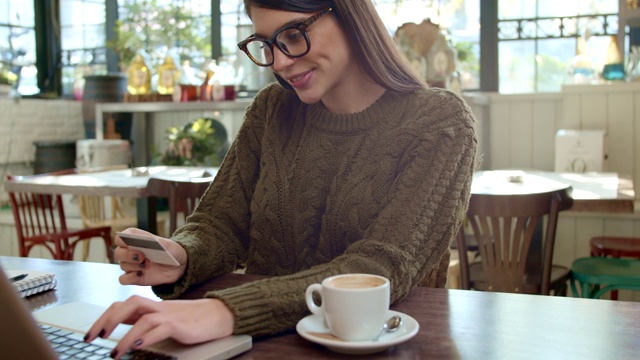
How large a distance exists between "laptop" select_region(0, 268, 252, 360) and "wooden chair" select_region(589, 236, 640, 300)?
2564 mm

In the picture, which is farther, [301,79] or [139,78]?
[139,78]

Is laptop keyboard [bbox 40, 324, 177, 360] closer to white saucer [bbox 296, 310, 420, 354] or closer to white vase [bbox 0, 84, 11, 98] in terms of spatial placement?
white saucer [bbox 296, 310, 420, 354]

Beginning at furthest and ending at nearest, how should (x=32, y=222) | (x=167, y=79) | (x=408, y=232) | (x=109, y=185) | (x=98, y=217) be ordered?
(x=167, y=79), (x=98, y=217), (x=32, y=222), (x=109, y=185), (x=408, y=232)

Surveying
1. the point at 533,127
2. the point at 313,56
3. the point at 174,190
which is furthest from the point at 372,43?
the point at 533,127

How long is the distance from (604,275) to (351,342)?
2111mm

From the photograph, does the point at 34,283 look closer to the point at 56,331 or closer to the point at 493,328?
the point at 56,331

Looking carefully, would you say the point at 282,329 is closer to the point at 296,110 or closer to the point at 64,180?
the point at 296,110

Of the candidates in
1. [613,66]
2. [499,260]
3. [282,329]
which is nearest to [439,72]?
[613,66]

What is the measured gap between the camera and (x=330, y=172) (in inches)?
53.8

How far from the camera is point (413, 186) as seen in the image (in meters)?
1.18

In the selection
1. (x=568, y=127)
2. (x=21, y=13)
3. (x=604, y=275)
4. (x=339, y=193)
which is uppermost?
(x=21, y=13)

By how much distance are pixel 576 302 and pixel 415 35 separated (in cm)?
328

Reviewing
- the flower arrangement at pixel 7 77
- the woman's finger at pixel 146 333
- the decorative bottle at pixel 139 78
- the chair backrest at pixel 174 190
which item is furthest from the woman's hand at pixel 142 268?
the flower arrangement at pixel 7 77

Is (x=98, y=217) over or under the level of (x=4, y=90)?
under
